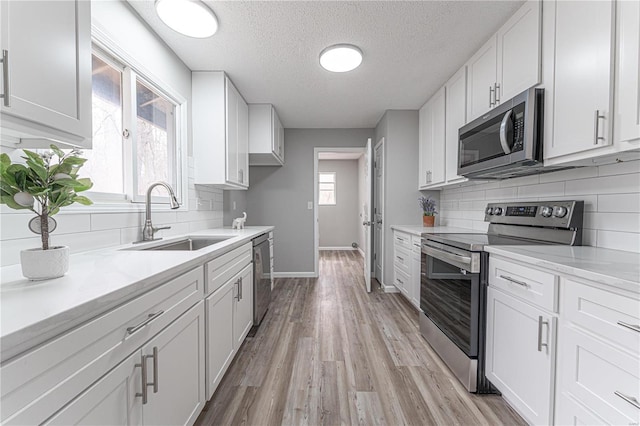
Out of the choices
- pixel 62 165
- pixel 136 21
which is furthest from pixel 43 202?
pixel 136 21

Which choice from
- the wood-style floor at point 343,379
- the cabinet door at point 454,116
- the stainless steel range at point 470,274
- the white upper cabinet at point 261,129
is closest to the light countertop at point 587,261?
the stainless steel range at point 470,274

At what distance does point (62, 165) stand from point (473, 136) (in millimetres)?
2463

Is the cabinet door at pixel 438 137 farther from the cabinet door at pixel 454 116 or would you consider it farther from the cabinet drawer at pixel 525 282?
the cabinet drawer at pixel 525 282

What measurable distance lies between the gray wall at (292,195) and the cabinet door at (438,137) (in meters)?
1.42

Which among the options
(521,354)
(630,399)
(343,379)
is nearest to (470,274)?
(521,354)

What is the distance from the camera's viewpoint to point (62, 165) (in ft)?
2.93

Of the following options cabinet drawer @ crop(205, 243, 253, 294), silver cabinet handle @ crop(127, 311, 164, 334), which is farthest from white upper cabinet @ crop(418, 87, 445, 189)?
silver cabinet handle @ crop(127, 311, 164, 334)

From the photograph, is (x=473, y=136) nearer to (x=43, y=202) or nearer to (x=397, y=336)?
(x=397, y=336)

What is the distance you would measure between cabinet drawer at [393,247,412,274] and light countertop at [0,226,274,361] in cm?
228

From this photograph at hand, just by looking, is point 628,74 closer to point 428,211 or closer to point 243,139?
point 428,211

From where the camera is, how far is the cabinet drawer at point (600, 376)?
880 millimetres

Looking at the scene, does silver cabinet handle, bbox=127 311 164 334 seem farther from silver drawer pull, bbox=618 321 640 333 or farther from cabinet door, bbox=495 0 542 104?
cabinet door, bbox=495 0 542 104

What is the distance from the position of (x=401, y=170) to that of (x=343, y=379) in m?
2.57

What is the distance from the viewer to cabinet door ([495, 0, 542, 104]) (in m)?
1.59
